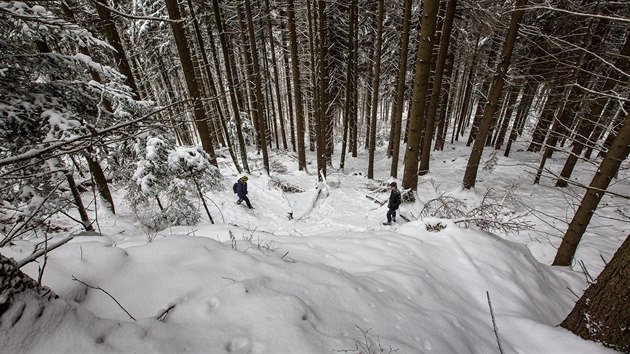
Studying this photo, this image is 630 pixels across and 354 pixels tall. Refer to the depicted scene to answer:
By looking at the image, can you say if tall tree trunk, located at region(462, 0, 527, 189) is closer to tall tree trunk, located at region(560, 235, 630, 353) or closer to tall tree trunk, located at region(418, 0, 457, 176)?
tall tree trunk, located at region(418, 0, 457, 176)

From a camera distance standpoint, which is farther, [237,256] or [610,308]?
[237,256]

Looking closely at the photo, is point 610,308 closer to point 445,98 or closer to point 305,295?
point 305,295

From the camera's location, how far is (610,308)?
2.39 meters

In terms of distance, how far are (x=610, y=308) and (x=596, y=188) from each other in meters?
1.41

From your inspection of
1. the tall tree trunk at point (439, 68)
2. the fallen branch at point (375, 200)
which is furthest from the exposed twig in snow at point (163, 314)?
the tall tree trunk at point (439, 68)

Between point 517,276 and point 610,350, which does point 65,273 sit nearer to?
point 610,350

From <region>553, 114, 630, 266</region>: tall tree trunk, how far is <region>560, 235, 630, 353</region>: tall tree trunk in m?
1.12

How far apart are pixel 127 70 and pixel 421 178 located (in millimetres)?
12294

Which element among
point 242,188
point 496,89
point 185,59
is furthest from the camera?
point 242,188

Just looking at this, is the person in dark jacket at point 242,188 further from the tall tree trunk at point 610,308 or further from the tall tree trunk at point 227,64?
the tall tree trunk at point 610,308

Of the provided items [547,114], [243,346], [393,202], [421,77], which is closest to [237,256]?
[243,346]

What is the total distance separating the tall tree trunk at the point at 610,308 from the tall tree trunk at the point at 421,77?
5735 millimetres

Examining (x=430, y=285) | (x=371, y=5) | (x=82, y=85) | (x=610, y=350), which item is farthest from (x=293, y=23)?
(x=610, y=350)

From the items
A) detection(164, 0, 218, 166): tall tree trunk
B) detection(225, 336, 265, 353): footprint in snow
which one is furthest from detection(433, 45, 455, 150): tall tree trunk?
detection(225, 336, 265, 353): footprint in snow
